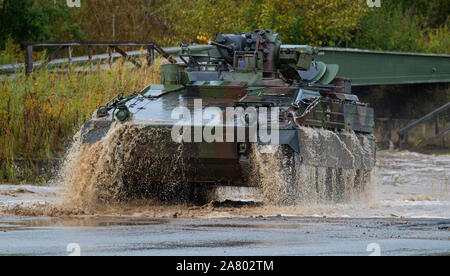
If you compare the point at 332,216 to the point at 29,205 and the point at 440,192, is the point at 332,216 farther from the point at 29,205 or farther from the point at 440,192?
the point at 440,192

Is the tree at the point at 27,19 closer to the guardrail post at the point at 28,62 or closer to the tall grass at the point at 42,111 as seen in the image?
the guardrail post at the point at 28,62

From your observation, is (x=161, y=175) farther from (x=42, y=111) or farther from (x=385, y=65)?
(x=385, y=65)

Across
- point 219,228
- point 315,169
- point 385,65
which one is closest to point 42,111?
point 315,169

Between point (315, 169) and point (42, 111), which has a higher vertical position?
point (42, 111)

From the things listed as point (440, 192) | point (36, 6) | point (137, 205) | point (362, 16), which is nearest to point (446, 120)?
point (362, 16)

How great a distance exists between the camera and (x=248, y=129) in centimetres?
1208

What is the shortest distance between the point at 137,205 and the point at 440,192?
604cm

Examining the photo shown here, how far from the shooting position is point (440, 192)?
17.2 meters

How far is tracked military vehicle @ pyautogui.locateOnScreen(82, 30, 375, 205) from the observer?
12250mm

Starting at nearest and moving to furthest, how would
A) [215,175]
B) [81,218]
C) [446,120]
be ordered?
[81,218]
[215,175]
[446,120]

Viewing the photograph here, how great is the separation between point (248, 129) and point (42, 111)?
6.57m

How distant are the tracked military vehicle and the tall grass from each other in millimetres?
3620

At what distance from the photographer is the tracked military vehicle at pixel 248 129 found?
12.2 metres

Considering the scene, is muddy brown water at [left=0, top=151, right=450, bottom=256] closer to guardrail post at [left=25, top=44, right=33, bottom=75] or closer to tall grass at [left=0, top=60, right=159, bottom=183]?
tall grass at [left=0, top=60, right=159, bottom=183]
